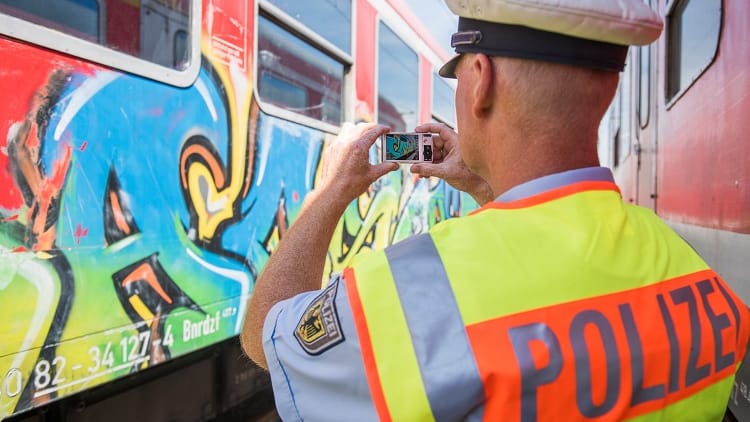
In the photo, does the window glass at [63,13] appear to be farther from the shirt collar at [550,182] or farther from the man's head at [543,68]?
the shirt collar at [550,182]

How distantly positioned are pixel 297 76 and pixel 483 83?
240 centimetres

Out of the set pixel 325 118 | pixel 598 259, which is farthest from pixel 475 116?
pixel 325 118

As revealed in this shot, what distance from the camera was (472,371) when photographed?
80 cm

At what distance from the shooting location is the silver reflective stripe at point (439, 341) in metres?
0.80

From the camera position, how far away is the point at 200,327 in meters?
2.49

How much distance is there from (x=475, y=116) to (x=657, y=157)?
12.9ft

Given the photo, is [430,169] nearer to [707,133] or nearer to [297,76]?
[707,133]

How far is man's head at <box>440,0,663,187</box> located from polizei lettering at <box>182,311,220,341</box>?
1.70m

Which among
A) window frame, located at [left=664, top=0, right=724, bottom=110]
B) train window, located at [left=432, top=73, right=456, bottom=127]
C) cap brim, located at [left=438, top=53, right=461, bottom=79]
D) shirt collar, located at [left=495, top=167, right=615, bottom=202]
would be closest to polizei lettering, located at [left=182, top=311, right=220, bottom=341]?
cap brim, located at [left=438, top=53, right=461, bottom=79]

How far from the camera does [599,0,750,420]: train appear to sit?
7.25ft

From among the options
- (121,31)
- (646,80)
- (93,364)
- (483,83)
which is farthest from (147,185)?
(646,80)

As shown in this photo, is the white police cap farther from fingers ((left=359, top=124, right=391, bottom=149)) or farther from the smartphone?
the smartphone

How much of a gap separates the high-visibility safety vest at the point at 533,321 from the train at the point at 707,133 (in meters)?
0.94

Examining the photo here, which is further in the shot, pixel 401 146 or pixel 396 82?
pixel 396 82
